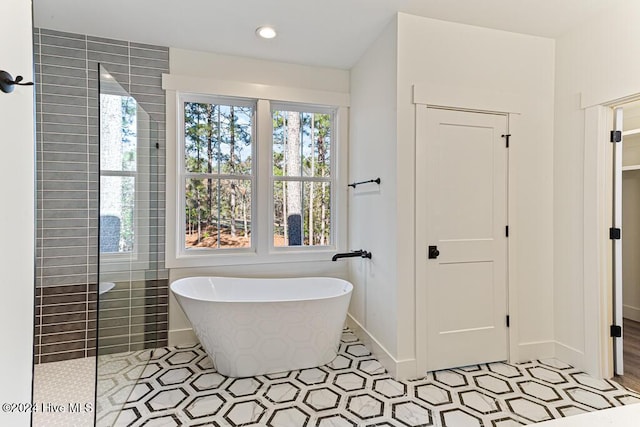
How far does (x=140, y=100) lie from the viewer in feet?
8.78

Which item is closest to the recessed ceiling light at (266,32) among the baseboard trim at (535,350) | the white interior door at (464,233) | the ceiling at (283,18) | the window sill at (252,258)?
the ceiling at (283,18)

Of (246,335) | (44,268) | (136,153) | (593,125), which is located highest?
(593,125)

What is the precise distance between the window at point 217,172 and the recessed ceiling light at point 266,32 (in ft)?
2.17

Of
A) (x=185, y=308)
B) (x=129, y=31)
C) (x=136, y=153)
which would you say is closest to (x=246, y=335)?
(x=185, y=308)

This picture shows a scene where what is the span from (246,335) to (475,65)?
8.57 ft

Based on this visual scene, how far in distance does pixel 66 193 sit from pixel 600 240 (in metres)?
4.02

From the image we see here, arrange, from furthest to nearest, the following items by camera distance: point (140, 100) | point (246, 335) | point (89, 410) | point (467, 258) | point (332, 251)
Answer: point (332, 251)
point (140, 100)
point (467, 258)
point (246, 335)
point (89, 410)

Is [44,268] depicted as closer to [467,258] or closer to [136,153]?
[136,153]

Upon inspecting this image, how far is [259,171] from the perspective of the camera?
3006 millimetres

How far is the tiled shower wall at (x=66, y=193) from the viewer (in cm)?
244

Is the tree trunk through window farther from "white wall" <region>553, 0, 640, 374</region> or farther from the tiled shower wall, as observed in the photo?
"white wall" <region>553, 0, 640, 374</region>

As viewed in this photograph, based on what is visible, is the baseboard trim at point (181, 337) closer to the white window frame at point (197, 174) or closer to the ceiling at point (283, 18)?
the white window frame at point (197, 174)

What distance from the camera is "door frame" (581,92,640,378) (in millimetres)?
2244

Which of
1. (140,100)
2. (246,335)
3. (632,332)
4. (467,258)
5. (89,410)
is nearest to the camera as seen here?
(89,410)
